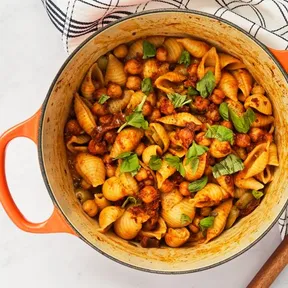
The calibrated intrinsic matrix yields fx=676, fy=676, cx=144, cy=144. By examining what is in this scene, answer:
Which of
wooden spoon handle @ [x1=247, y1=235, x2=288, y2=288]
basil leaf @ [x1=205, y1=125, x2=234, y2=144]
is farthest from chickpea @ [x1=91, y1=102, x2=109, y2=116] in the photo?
wooden spoon handle @ [x1=247, y1=235, x2=288, y2=288]

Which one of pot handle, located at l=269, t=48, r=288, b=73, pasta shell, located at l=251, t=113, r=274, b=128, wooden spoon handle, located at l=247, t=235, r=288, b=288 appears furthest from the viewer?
wooden spoon handle, located at l=247, t=235, r=288, b=288

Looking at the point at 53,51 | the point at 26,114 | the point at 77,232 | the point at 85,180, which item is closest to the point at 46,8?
the point at 53,51

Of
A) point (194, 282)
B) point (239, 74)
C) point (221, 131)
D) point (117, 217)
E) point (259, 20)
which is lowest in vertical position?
point (194, 282)

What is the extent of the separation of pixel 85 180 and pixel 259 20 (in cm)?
48

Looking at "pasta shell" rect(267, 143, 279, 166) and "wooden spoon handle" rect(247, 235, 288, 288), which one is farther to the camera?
"wooden spoon handle" rect(247, 235, 288, 288)

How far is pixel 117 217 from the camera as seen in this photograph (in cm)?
134

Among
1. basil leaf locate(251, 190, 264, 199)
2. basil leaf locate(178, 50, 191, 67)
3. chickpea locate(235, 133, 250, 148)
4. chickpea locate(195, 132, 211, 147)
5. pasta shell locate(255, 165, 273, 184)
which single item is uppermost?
basil leaf locate(178, 50, 191, 67)

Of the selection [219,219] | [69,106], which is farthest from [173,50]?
[219,219]

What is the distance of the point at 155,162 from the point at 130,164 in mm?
50

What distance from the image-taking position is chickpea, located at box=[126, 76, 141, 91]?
4.44 feet

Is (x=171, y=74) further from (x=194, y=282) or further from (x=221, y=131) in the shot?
(x=194, y=282)

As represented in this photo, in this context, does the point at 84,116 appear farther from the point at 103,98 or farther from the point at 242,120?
the point at 242,120

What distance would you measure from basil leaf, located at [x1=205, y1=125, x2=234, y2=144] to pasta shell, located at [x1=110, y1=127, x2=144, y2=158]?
0.14 m

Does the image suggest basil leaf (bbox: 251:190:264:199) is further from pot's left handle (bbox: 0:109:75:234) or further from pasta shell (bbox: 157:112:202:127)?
pot's left handle (bbox: 0:109:75:234)
